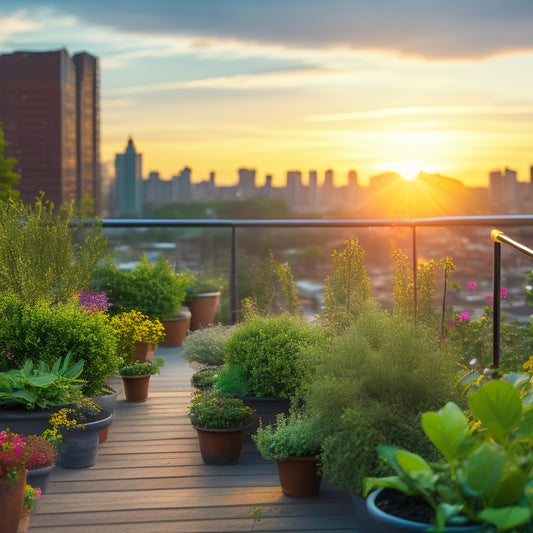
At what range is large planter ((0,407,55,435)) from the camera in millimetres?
3438

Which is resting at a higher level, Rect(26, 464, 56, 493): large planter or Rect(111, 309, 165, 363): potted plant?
Rect(111, 309, 165, 363): potted plant

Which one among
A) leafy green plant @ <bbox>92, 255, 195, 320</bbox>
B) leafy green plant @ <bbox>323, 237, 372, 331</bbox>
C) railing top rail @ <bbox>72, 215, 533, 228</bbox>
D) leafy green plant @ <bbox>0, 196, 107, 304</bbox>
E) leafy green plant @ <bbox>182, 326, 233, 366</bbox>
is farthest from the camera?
leafy green plant @ <bbox>92, 255, 195, 320</bbox>

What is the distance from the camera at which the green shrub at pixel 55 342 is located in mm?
3840

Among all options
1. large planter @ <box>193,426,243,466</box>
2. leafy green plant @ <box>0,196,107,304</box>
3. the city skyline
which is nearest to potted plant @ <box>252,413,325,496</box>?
large planter @ <box>193,426,243,466</box>

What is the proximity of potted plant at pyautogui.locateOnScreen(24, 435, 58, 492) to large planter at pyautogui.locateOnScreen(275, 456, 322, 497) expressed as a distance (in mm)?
966

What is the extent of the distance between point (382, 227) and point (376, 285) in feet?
2.02

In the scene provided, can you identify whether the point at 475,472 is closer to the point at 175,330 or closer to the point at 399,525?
the point at 399,525

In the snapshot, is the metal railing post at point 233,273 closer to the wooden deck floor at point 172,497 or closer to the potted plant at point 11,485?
the wooden deck floor at point 172,497

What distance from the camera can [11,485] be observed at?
2.54m

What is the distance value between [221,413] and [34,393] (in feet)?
2.93

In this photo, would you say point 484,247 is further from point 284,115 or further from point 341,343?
point 284,115

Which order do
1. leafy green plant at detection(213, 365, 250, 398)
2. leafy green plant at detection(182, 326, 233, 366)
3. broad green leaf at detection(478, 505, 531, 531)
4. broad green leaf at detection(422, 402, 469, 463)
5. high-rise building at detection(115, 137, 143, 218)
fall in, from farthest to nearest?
high-rise building at detection(115, 137, 143, 218), leafy green plant at detection(182, 326, 233, 366), leafy green plant at detection(213, 365, 250, 398), broad green leaf at detection(422, 402, 469, 463), broad green leaf at detection(478, 505, 531, 531)

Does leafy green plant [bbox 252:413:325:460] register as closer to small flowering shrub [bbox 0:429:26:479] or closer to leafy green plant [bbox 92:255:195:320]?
small flowering shrub [bbox 0:429:26:479]

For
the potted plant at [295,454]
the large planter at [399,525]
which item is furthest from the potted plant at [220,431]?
the large planter at [399,525]
